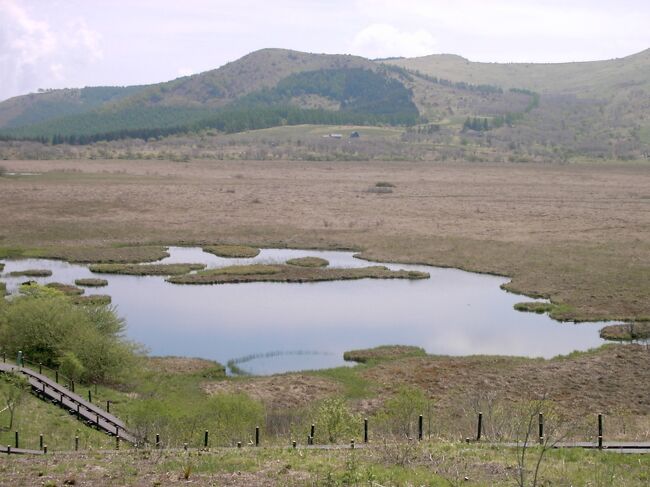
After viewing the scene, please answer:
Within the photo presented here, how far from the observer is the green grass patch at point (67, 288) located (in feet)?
176

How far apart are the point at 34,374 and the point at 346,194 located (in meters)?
83.2

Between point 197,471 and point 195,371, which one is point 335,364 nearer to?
point 195,371

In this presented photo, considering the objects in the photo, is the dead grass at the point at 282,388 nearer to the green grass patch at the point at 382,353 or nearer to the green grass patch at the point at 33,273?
the green grass patch at the point at 382,353

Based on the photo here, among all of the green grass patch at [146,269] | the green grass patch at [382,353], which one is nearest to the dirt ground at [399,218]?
the green grass patch at [146,269]

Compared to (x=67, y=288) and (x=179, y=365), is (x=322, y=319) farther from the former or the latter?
(x=67, y=288)

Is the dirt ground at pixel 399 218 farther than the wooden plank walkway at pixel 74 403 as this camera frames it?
Yes

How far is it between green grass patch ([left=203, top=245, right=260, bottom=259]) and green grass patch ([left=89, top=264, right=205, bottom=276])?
549 centimetres

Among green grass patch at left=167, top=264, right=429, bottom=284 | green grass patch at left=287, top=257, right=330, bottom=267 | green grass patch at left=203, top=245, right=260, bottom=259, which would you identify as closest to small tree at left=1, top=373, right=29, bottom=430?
green grass patch at left=167, top=264, right=429, bottom=284

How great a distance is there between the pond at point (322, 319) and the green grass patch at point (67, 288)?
1.40 m

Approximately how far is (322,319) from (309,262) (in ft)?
54.4

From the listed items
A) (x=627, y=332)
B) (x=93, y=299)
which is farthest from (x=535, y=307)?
(x=93, y=299)

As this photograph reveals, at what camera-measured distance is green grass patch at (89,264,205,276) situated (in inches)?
2464

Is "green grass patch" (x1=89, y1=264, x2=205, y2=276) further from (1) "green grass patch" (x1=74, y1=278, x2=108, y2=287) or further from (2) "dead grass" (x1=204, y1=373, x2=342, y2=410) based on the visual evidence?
(2) "dead grass" (x1=204, y1=373, x2=342, y2=410)

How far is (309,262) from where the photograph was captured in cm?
6650
